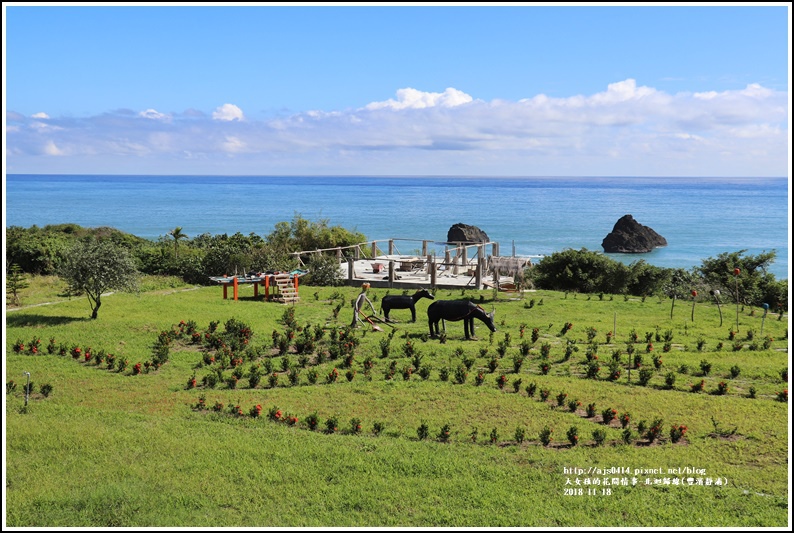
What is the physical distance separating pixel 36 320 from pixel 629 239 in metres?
69.3

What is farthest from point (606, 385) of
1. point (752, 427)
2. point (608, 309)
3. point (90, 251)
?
point (90, 251)

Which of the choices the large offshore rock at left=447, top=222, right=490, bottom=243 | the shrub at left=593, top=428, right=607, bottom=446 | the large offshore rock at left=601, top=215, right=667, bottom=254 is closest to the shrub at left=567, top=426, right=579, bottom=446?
the shrub at left=593, top=428, right=607, bottom=446

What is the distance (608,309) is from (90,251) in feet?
54.7

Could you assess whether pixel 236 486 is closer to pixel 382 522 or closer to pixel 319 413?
pixel 382 522

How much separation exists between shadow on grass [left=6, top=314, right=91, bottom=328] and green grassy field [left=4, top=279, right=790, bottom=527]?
104 millimetres

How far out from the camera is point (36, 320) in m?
19.3

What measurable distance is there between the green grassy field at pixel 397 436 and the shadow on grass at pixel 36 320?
0.34ft

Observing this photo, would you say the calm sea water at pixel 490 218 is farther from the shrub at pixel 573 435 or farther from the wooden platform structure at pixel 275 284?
the shrub at pixel 573 435

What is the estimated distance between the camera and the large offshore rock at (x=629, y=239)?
77562mm

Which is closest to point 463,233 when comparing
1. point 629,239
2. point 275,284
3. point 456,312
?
point 629,239

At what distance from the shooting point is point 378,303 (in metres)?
23.3

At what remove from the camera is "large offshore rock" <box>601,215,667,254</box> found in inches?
3054

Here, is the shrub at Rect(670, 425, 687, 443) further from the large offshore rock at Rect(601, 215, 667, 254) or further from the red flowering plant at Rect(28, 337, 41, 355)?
the large offshore rock at Rect(601, 215, 667, 254)

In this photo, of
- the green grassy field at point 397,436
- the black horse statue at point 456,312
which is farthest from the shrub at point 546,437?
the black horse statue at point 456,312
